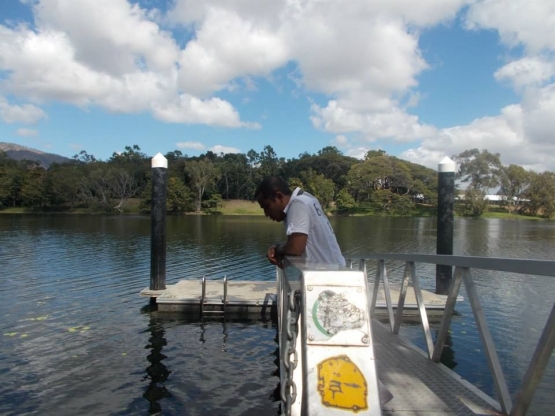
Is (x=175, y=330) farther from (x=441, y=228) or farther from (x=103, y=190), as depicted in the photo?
(x=103, y=190)

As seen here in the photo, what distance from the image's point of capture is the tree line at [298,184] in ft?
260

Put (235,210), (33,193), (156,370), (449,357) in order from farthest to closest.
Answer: (235,210) → (33,193) → (449,357) → (156,370)

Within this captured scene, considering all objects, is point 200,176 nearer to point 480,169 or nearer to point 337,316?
point 480,169

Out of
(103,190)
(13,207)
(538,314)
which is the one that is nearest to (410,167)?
(103,190)

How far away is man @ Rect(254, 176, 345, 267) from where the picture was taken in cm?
305

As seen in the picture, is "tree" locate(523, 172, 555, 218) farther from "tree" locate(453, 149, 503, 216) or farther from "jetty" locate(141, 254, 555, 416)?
"jetty" locate(141, 254, 555, 416)

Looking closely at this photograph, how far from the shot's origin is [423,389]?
3809 mm

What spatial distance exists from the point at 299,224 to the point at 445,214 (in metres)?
8.94

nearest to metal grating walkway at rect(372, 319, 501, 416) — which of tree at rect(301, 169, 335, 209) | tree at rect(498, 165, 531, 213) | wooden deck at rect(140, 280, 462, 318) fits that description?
wooden deck at rect(140, 280, 462, 318)

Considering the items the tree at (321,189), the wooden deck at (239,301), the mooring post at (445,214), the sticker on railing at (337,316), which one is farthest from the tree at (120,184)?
the sticker on railing at (337,316)

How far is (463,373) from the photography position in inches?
274

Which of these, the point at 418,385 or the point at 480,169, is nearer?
the point at 418,385

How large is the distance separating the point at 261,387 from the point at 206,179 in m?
77.0

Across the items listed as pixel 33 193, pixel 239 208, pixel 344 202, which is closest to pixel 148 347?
pixel 344 202
